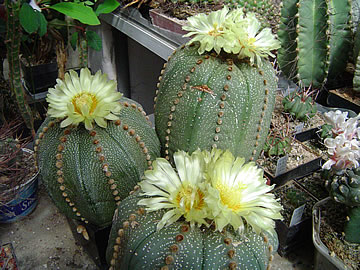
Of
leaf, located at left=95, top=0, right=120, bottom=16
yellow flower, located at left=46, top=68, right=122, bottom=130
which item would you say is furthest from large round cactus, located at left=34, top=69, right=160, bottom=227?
leaf, located at left=95, top=0, right=120, bottom=16

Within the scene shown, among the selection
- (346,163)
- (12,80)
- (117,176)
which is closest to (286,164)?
(346,163)

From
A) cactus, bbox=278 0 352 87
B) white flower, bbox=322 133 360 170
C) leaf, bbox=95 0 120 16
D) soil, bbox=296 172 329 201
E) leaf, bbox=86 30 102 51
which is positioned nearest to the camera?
white flower, bbox=322 133 360 170

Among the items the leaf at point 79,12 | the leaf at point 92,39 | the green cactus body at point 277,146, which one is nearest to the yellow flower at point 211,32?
the green cactus body at point 277,146

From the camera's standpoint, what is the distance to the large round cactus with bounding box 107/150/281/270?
59 centimetres

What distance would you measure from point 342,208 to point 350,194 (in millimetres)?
166

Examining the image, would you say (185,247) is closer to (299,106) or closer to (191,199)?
(191,199)

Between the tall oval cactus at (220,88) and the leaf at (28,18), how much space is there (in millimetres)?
655

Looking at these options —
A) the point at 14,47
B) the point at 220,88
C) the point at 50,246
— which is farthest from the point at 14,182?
the point at 220,88

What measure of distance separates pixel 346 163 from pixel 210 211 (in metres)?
0.60

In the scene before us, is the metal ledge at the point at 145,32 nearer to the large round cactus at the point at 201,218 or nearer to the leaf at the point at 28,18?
the leaf at the point at 28,18

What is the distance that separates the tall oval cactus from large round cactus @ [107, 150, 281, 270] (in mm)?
225

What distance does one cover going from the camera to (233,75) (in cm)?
86

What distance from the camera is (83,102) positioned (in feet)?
2.60

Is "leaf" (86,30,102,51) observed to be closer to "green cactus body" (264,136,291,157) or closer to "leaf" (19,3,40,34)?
"leaf" (19,3,40,34)
